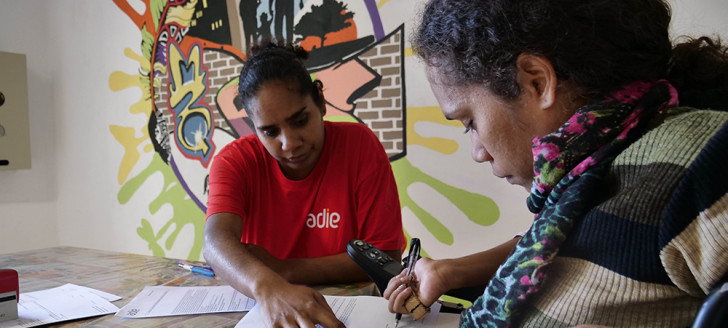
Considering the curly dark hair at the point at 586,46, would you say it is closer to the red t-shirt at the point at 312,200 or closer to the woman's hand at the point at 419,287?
the woman's hand at the point at 419,287

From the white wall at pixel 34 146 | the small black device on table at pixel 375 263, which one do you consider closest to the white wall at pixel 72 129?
the white wall at pixel 34 146

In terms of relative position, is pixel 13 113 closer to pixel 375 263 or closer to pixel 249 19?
pixel 249 19

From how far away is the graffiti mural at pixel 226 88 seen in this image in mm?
2295

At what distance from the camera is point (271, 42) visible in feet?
5.73

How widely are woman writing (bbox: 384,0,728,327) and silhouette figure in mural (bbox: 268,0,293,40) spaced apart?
1905 millimetres

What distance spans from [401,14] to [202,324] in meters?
1.70

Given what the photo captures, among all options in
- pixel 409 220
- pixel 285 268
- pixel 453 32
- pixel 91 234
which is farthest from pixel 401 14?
pixel 91 234

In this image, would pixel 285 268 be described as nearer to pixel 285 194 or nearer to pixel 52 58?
pixel 285 194

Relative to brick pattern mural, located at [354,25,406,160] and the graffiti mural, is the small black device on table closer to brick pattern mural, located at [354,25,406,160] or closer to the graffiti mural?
the graffiti mural

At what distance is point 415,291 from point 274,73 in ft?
2.85

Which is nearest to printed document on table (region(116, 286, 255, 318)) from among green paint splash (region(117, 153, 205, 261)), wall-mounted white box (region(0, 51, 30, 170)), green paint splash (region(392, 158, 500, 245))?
green paint splash (region(392, 158, 500, 245))

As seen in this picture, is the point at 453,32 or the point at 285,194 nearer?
the point at 453,32

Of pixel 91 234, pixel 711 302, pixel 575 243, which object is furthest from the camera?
pixel 91 234

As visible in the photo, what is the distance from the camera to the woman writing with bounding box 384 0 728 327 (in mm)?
497
